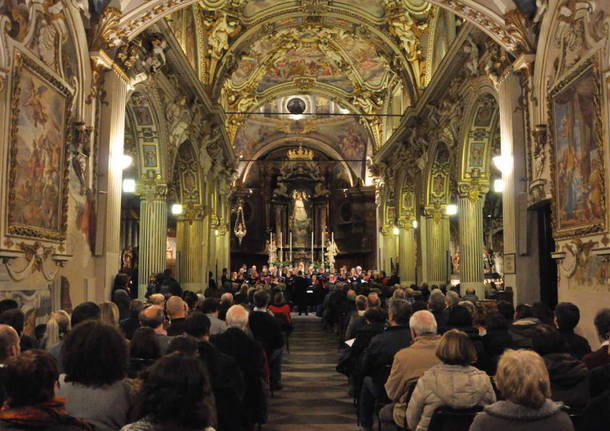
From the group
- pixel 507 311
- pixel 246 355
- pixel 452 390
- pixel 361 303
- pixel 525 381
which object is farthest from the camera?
pixel 361 303

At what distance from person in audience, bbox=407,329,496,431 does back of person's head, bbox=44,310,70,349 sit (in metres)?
3.24

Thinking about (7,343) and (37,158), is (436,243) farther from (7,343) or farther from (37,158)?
(7,343)

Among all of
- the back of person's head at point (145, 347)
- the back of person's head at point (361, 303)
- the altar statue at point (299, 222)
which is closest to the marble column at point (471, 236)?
the back of person's head at point (361, 303)

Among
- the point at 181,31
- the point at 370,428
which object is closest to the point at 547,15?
the point at 370,428

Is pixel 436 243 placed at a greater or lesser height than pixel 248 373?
greater

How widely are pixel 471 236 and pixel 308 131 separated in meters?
19.3

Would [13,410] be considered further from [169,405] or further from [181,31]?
[181,31]

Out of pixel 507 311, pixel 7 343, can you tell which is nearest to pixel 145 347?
pixel 7 343

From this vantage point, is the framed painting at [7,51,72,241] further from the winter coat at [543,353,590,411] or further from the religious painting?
the religious painting

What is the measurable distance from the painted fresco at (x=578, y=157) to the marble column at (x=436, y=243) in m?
11.3

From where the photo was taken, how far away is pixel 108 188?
34.9ft

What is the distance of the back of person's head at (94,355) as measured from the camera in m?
3.12

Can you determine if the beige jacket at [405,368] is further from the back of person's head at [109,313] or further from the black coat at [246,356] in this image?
the back of person's head at [109,313]

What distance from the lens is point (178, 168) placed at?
2022cm
